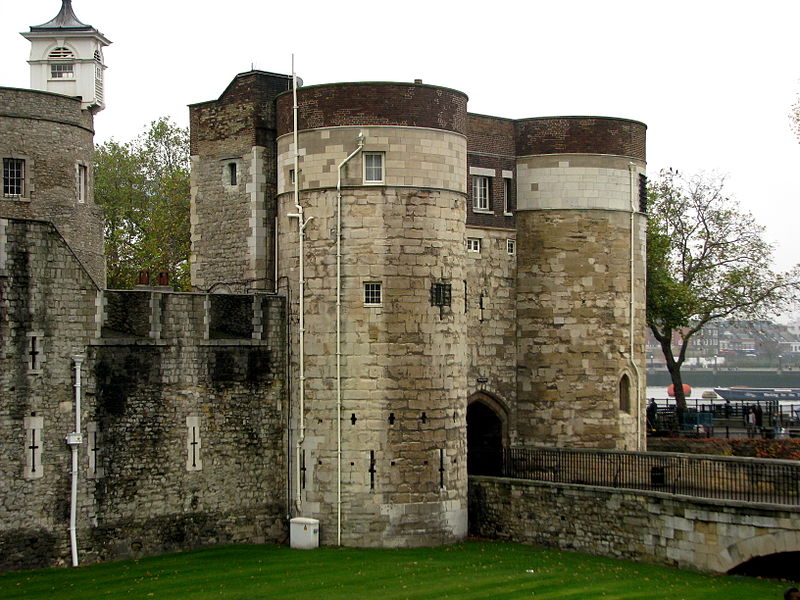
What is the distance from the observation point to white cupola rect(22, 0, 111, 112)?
2323 inches

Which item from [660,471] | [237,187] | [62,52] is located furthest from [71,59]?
[660,471]

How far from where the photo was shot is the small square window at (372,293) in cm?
3038

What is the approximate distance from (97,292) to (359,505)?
26.1 ft

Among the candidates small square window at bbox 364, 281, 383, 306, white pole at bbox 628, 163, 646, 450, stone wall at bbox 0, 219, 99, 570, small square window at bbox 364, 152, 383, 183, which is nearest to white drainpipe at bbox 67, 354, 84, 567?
stone wall at bbox 0, 219, 99, 570

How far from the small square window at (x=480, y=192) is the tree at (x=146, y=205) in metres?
21.0

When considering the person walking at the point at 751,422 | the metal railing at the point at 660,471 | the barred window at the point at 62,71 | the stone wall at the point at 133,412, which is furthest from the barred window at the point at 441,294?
the barred window at the point at 62,71

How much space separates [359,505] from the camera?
30031 mm

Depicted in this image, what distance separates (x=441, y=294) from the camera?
30953 mm

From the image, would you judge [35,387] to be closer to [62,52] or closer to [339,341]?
[339,341]

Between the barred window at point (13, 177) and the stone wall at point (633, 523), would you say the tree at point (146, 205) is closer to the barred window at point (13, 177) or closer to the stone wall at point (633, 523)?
the barred window at point (13, 177)

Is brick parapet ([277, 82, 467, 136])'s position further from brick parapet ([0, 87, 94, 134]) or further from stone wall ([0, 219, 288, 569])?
brick parapet ([0, 87, 94, 134])

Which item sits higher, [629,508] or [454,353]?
[454,353]

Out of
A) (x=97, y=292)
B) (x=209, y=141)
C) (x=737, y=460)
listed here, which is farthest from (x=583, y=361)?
(x=97, y=292)

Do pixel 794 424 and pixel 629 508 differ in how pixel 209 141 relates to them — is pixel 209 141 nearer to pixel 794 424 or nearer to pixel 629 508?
pixel 629 508
